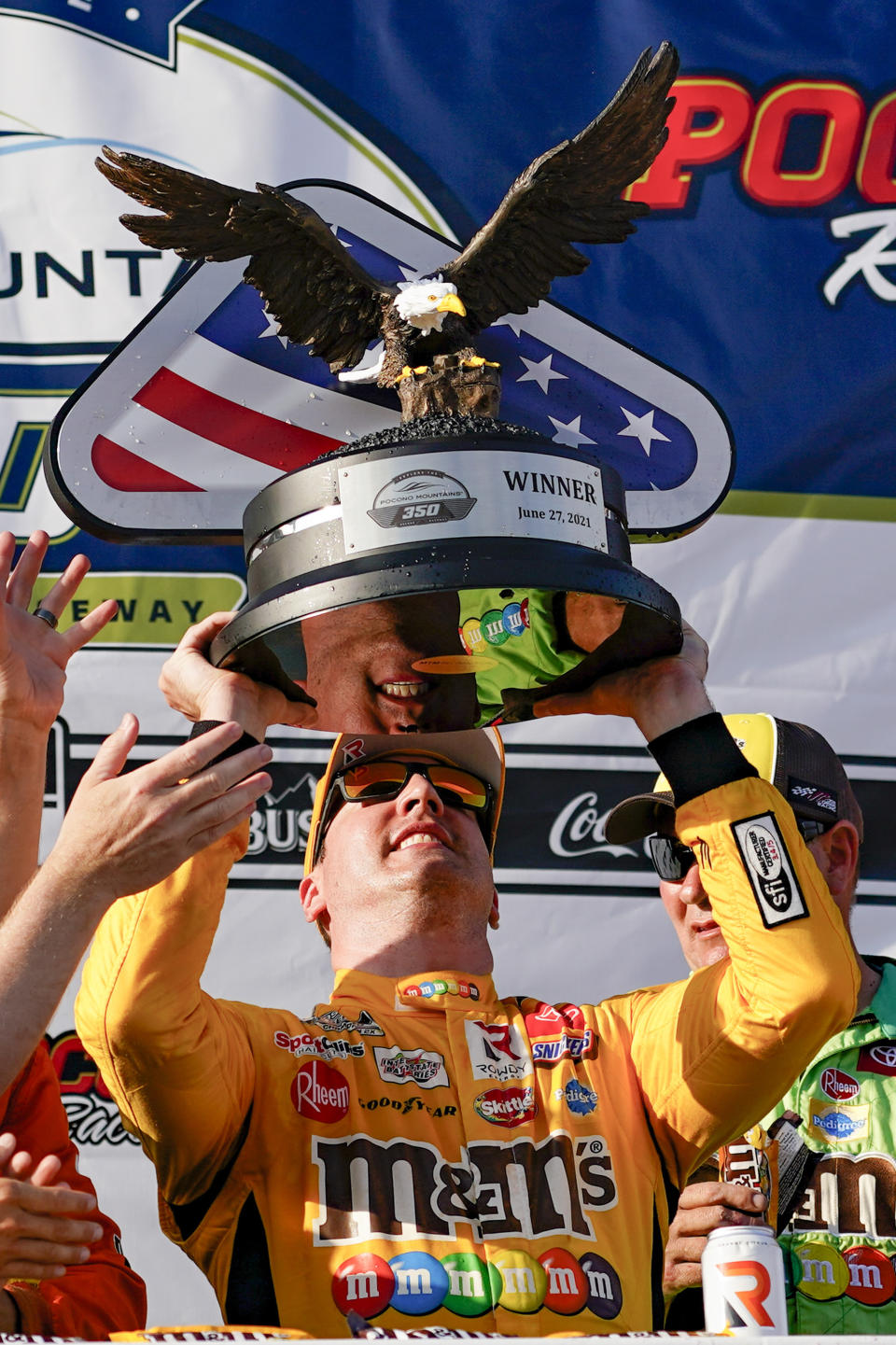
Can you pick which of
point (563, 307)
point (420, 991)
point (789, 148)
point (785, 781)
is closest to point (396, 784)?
point (420, 991)

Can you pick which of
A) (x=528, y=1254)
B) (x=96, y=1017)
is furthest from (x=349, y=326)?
(x=528, y=1254)

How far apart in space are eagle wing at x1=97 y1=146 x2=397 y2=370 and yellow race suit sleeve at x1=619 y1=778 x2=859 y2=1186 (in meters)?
1.09

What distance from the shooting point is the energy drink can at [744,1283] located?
1604mm

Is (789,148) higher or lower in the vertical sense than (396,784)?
higher

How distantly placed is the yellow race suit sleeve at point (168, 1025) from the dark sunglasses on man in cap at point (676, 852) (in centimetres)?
85

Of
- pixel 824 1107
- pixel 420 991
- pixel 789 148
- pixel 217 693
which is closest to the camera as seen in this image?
pixel 217 693

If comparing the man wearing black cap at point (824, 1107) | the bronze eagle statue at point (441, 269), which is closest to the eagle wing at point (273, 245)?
the bronze eagle statue at point (441, 269)

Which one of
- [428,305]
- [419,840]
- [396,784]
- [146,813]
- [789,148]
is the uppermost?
[789,148]

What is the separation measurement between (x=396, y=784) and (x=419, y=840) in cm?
11

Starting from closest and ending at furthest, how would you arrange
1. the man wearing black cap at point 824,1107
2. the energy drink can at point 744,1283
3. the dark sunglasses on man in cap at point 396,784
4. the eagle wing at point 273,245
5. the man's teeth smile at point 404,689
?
the energy drink can at point 744,1283 < the man's teeth smile at point 404,689 < the man wearing black cap at point 824,1107 < the eagle wing at point 273,245 < the dark sunglasses on man in cap at point 396,784

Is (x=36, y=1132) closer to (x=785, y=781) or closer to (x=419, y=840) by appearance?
(x=419, y=840)

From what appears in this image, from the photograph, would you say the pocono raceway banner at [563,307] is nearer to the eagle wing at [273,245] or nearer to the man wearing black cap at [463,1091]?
the eagle wing at [273,245]

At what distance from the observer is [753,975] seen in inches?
83.0

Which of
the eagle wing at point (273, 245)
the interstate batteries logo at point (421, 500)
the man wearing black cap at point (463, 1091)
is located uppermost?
the eagle wing at point (273, 245)
